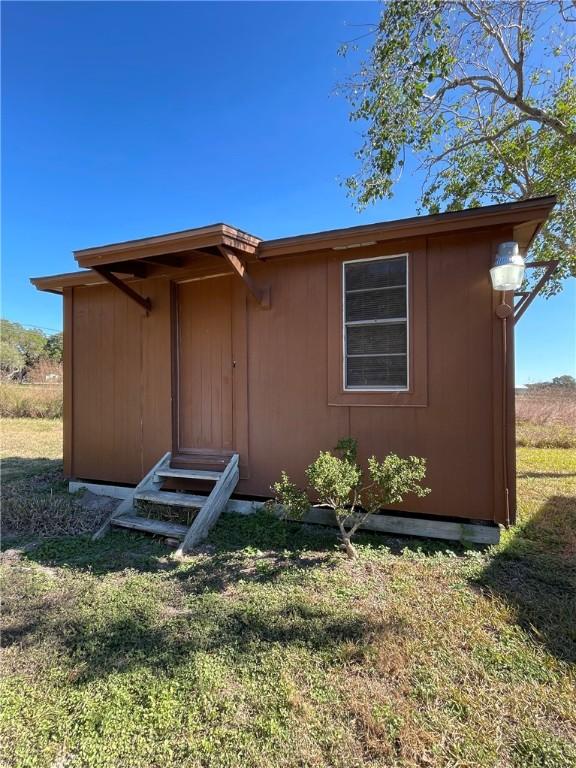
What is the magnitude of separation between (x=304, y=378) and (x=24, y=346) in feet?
129

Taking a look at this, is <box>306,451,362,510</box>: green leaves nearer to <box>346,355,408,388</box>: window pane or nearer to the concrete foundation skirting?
the concrete foundation skirting

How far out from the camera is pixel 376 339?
3.87 meters

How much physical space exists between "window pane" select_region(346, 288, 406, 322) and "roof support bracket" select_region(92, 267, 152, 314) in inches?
96.9

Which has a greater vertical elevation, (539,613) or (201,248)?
(201,248)

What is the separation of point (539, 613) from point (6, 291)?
24851 mm

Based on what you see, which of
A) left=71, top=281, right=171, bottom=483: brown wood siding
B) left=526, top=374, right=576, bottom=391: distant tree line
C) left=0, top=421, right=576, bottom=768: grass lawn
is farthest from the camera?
left=526, top=374, right=576, bottom=391: distant tree line

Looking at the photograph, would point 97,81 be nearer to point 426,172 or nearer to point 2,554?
point 426,172

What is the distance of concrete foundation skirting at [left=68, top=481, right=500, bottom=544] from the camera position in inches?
136

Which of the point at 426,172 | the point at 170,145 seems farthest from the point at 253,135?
the point at 426,172

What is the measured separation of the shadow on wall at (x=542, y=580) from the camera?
2.22 meters

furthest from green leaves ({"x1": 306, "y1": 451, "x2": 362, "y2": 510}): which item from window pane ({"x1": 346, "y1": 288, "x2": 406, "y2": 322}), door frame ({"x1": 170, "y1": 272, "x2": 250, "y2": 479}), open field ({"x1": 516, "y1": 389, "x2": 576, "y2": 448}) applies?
open field ({"x1": 516, "y1": 389, "x2": 576, "y2": 448})

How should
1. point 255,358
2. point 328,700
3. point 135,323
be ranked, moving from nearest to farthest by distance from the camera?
point 328,700 < point 255,358 < point 135,323

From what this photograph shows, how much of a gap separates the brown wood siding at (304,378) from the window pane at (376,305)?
0.45 ft

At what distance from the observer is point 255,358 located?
14.2 feet
